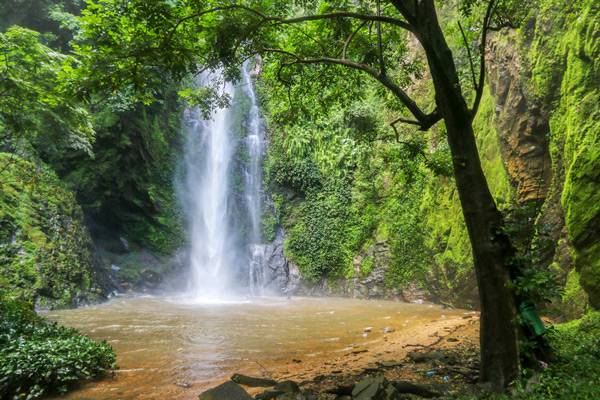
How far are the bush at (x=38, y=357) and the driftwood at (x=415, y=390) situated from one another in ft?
13.0

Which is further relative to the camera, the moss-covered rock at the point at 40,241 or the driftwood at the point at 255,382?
the moss-covered rock at the point at 40,241

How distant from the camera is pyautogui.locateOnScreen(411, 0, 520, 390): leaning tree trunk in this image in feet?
10.3

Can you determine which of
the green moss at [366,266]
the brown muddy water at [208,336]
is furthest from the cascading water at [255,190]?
the brown muddy water at [208,336]

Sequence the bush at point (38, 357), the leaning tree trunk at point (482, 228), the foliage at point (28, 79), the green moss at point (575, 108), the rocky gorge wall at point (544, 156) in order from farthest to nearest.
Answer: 1. the foliage at point (28, 79)
2. the rocky gorge wall at point (544, 156)
3. the green moss at point (575, 108)
4. the bush at point (38, 357)
5. the leaning tree trunk at point (482, 228)

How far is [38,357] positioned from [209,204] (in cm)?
1464

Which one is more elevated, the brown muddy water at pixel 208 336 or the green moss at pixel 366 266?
the green moss at pixel 366 266

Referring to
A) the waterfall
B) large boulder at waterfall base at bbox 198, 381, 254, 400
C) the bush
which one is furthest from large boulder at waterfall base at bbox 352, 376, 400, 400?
the waterfall

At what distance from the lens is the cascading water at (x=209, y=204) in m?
17.0

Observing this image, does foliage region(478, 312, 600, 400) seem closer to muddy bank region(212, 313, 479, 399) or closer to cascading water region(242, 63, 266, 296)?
muddy bank region(212, 313, 479, 399)

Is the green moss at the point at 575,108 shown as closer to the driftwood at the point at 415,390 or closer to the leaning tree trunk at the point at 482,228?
the leaning tree trunk at the point at 482,228

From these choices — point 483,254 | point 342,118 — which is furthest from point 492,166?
point 342,118

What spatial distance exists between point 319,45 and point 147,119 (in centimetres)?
1311

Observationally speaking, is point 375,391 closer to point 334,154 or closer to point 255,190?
point 334,154

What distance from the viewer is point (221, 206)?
18344 millimetres
